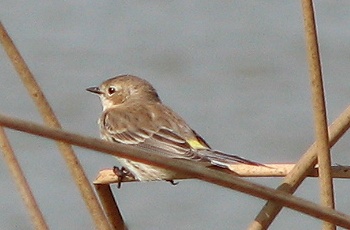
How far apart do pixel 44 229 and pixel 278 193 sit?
39.7 inches

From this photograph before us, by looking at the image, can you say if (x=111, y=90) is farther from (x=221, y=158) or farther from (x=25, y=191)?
(x=25, y=191)

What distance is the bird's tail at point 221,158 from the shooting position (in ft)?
13.2

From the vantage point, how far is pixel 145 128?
566 centimetres

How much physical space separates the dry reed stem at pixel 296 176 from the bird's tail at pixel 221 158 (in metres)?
0.52

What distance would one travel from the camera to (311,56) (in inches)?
121

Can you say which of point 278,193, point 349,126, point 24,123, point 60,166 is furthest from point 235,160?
point 60,166

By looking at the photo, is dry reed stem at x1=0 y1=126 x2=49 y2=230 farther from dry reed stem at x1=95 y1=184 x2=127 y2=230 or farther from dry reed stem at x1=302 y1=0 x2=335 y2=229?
dry reed stem at x1=302 y1=0 x2=335 y2=229

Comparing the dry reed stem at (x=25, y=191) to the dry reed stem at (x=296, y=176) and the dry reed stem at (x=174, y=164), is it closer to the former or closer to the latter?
the dry reed stem at (x=296, y=176)

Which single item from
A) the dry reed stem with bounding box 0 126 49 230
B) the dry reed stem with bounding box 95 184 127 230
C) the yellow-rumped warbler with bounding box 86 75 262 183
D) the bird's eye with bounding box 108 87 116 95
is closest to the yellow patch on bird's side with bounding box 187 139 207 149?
the yellow-rumped warbler with bounding box 86 75 262 183

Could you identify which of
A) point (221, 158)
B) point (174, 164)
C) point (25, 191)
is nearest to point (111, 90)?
point (221, 158)

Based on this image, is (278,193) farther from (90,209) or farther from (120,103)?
(120,103)

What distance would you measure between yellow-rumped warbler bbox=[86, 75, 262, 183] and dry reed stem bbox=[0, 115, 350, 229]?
5.57ft

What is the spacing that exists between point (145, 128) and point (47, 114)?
7.75 feet

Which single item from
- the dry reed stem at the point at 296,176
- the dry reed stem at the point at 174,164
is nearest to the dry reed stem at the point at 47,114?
the dry reed stem at the point at 296,176
